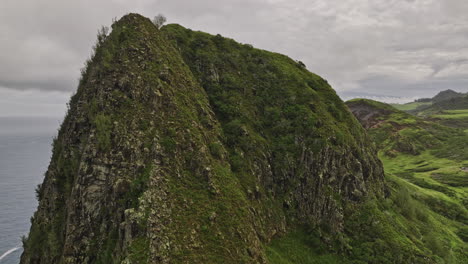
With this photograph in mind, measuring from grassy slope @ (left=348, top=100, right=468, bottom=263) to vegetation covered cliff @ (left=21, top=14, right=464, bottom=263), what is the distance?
6.04m

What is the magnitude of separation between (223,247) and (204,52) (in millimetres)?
45257

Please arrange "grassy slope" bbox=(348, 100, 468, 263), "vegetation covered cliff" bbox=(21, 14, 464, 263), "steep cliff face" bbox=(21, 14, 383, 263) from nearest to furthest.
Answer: "steep cliff face" bbox=(21, 14, 383, 263), "vegetation covered cliff" bbox=(21, 14, 464, 263), "grassy slope" bbox=(348, 100, 468, 263)

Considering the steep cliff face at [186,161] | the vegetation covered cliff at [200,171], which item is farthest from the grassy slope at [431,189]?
the steep cliff face at [186,161]

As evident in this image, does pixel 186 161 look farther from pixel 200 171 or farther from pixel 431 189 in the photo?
pixel 431 189

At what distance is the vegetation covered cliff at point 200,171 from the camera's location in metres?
29.4

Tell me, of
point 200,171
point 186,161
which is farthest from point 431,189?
point 186,161

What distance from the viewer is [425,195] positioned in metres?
88.6

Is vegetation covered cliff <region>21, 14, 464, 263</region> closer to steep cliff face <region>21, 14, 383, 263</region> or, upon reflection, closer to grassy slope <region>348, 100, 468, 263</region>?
steep cliff face <region>21, 14, 383, 263</region>

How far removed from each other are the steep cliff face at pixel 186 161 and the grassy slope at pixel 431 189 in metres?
11.5

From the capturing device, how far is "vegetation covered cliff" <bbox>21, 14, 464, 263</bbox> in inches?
1159

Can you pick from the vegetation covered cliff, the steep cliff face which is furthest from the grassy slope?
the steep cliff face

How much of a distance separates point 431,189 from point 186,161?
117m

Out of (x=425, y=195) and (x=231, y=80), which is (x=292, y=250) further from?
(x=425, y=195)

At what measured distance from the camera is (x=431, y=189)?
10400cm
